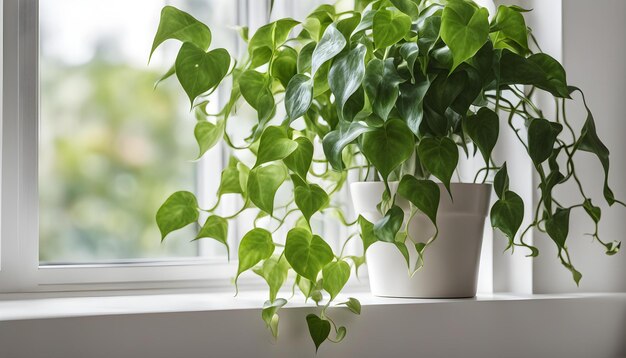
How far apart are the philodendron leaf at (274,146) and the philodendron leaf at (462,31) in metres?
0.24

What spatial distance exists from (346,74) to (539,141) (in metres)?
0.28

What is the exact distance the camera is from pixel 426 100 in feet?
3.31

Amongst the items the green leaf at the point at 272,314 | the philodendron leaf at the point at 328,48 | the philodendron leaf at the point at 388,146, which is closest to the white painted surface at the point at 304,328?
the green leaf at the point at 272,314

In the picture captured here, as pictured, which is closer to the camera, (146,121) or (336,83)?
(336,83)

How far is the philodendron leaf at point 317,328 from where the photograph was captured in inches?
38.5

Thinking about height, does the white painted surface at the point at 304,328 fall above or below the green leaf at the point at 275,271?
below

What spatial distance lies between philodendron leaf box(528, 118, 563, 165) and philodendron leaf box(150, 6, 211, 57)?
1.50ft

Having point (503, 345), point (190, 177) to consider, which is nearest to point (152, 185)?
point (190, 177)

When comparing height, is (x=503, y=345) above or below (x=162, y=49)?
below

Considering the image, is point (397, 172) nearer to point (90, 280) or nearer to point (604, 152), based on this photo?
point (604, 152)

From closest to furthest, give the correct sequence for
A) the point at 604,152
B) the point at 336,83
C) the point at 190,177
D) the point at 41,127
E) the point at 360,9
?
the point at 336,83 < the point at 604,152 < the point at 360,9 < the point at 41,127 < the point at 190,177

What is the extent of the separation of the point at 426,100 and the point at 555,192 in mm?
401

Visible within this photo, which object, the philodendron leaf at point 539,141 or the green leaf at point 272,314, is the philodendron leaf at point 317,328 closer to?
the green leaf at point 272,314

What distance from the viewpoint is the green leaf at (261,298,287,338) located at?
0.97 metres
